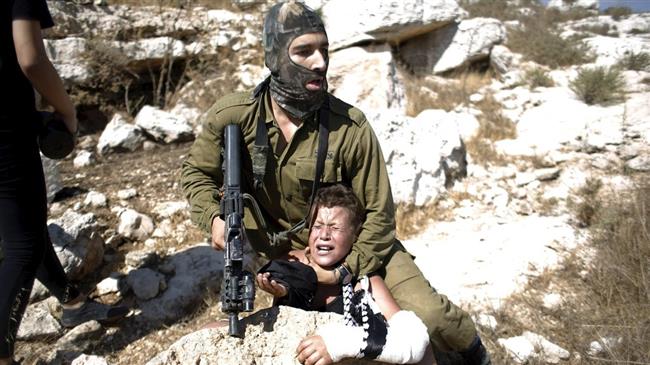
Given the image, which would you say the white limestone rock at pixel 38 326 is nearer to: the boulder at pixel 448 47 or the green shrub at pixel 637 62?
the boulder at pixel 448 47

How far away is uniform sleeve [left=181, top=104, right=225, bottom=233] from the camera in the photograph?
6.97 ft

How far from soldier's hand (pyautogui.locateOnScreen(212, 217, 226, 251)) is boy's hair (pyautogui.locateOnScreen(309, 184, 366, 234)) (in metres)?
0.43

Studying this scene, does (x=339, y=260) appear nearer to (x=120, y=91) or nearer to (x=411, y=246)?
(x=411, y=246)

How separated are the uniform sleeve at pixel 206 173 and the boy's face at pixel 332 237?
0.49 m

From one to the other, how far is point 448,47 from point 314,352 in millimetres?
6659

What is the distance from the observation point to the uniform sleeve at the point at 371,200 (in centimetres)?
207

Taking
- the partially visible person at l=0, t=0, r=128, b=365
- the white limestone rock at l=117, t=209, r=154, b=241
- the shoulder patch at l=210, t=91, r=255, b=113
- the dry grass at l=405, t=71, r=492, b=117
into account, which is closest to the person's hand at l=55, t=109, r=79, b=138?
the partially visible person at l=0, t=0, r=128, b=365

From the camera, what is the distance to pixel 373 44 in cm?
662

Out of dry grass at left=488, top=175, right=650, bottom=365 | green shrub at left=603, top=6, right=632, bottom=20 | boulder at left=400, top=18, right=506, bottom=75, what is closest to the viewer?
dry grass at left=488, top=175, right=650, bottom=365

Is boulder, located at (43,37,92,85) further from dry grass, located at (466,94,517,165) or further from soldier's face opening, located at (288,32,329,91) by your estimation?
dry grass, located at (466,94,517,165)

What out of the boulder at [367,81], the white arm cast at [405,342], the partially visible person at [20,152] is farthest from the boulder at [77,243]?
the boulder at [367,81]

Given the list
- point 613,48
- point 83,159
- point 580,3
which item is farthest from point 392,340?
point 580,3

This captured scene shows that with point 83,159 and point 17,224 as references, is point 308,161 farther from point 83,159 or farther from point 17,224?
point 83,159

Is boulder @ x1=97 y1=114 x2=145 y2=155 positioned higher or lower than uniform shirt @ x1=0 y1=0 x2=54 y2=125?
lower
